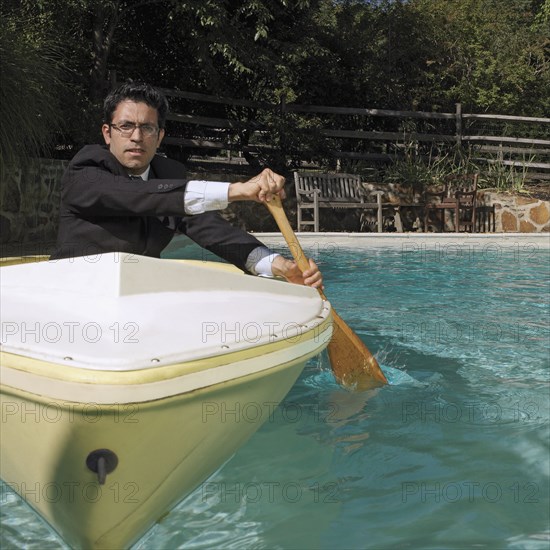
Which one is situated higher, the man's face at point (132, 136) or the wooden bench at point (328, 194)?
the man's face at point (132, 136)

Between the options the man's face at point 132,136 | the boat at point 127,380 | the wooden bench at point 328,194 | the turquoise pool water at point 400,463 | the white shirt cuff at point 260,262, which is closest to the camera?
the boat at point 127,380

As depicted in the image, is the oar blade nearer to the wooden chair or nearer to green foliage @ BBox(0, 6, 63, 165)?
green foliage @ BBox(0, 6, 63, 165)

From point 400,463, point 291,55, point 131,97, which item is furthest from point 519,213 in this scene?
point 131,97

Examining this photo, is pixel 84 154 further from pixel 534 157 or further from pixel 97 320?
pixel 534 157

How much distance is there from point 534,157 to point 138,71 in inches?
259

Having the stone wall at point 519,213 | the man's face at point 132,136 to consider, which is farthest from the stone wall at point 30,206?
the stone wall at point 519,213

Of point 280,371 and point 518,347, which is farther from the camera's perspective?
point 518,347

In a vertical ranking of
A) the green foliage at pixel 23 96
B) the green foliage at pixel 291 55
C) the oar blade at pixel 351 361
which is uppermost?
the green foliage at pixel 291 55

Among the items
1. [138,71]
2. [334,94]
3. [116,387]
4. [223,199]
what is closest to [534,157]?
[334,94]

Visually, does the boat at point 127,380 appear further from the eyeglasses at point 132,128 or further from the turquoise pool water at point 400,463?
the eyeglasses at point 132,128

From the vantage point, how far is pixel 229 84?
11.8 metres

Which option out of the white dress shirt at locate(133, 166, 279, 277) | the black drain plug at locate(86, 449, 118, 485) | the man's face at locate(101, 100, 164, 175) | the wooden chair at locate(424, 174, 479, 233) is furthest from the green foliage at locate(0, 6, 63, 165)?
the black drain plug at locate(86, 449, 118, 485)

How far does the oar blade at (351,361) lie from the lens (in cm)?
303

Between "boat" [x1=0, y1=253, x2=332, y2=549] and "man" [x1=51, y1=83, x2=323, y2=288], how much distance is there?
36 cm
